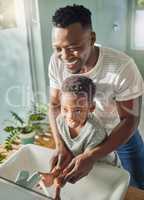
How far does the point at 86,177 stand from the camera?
2.25 feet

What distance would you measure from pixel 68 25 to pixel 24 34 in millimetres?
246

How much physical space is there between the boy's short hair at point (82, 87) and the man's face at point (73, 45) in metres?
0.02

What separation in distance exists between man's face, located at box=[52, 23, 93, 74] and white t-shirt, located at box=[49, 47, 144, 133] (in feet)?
0.08

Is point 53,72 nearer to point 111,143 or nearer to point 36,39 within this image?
point 36,39

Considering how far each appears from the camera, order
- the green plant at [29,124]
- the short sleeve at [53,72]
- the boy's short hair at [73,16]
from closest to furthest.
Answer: the boy's short hair at [73,16]
the short sleeve at [53,72]
the green plant at [29,124]

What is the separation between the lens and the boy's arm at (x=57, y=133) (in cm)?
69

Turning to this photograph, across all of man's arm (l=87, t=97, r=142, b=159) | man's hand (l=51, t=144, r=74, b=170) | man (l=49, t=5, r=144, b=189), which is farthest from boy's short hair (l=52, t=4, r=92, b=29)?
man's hand (l=51, t=144, r=74, b=170)

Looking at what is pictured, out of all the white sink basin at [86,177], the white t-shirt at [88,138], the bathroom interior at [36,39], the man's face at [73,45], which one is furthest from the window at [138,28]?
the white sink basin at [86,177]

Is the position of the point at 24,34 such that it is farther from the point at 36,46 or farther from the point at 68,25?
the point at 68,25

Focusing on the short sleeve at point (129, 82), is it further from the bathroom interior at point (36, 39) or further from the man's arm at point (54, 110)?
the man's arm at point (54, 110)

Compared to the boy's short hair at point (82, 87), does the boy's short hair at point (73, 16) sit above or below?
above

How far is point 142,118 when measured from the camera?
0.66 meters

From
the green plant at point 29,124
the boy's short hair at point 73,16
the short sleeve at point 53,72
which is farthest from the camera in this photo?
the green plant at point 29,124

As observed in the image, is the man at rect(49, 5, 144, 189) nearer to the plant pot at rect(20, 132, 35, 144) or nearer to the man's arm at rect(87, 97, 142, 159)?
the man's arm at rect(87, 97, 142, 159)
